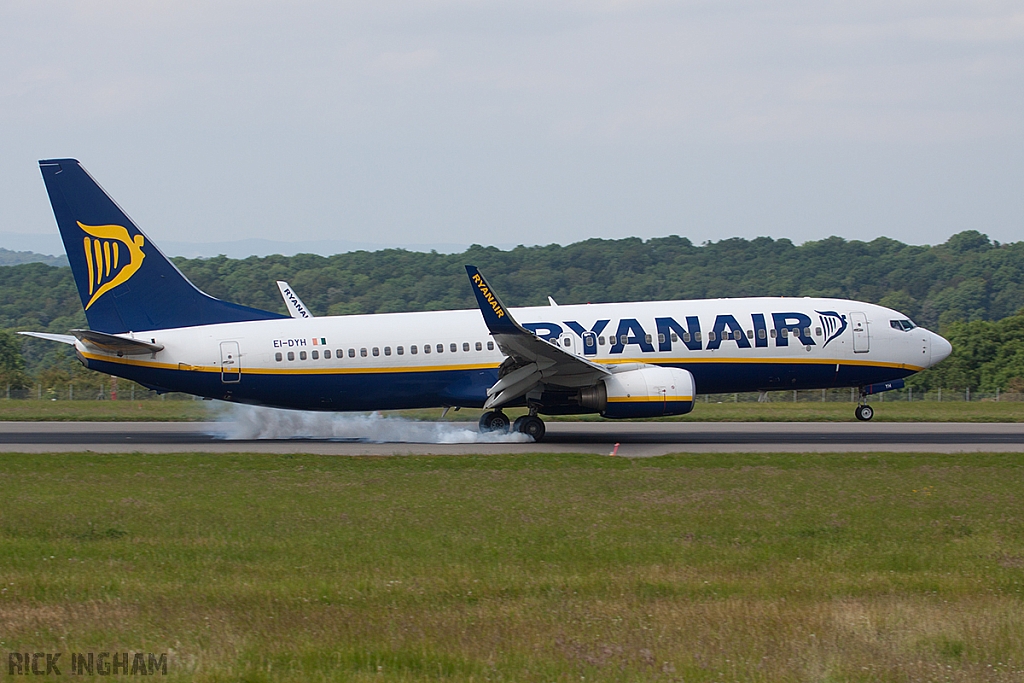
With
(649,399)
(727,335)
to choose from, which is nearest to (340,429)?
(649,399)

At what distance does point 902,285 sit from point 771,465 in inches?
4207

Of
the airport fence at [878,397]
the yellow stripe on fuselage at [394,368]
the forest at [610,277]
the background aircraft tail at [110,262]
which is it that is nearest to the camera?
the background aircraft tail at [110,262]

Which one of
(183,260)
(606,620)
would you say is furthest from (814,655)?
(183,260)

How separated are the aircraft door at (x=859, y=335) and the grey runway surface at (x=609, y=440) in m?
2.53

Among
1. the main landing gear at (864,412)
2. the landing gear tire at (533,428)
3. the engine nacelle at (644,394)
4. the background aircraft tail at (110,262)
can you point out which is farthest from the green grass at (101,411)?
the main landing gear at (864,412)

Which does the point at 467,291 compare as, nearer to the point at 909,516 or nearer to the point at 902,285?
the point at 902,285

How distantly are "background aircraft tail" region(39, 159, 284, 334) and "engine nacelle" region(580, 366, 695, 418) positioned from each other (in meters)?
11.4

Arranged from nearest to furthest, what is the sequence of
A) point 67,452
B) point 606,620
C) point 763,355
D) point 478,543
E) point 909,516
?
point 606,620 → point 478,543 → point 909,516 → point 67,452 → point 763,355

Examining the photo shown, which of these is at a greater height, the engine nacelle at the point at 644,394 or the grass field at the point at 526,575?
the engine nacelle at the point at 644,394

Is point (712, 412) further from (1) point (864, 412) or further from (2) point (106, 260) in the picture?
(2) point (106, 260)

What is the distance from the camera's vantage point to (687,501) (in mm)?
18250

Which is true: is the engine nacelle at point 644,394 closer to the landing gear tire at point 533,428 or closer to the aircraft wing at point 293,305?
the landing gear tire at point 533,428

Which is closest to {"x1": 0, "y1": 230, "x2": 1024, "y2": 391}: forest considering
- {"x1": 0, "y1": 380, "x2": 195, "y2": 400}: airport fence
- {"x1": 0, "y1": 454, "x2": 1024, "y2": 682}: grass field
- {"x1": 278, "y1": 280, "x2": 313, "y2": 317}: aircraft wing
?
{"x1": 0, "y1": 380, "x2": 195, "y2": 400}: airport fence

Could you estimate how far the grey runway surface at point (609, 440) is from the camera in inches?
1104
